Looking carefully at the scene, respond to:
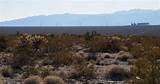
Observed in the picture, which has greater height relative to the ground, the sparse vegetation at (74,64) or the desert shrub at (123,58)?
the sparse vegetation at (74,64)

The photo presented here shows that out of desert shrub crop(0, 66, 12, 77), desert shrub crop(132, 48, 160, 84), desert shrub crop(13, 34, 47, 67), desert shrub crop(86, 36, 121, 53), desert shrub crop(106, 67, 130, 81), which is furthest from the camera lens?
desert shrub crop(86, 36, 121, 53)

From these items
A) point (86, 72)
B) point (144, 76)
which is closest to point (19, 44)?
point (86, 72)

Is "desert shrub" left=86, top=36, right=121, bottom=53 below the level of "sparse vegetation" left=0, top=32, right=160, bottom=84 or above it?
below

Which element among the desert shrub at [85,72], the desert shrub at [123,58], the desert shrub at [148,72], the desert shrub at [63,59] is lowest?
the desert shrub at [123,58]

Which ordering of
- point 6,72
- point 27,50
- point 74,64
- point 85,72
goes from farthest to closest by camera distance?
point 27,50
point 74,64
point 6,72
point 85,72

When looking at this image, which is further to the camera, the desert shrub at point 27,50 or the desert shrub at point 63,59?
the desert shrub at point 63,59

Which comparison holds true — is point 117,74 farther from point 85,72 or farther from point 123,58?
point 123,58

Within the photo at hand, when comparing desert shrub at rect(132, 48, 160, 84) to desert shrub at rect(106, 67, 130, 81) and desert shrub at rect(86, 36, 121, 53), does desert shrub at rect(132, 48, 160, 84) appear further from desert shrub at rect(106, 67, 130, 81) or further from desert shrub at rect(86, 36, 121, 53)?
desert shrub at rect(86, 36, 121, 53)

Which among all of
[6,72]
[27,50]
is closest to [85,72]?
[6,72]

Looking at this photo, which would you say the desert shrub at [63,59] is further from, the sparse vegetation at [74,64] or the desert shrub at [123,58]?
the desert shrub at [123,58]

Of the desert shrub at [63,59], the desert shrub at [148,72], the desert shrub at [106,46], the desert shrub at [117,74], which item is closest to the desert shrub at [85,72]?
the desert shrub at [117,74]

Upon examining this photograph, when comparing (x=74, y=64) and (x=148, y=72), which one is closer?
(x=148, y=72)

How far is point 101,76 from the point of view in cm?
2548

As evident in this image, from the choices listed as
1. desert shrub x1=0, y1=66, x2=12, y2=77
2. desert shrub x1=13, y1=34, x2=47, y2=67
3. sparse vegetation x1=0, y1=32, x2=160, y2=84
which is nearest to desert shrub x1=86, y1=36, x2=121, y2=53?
sparse vegetation x1=0, y1=32, x2=160, y2=84
